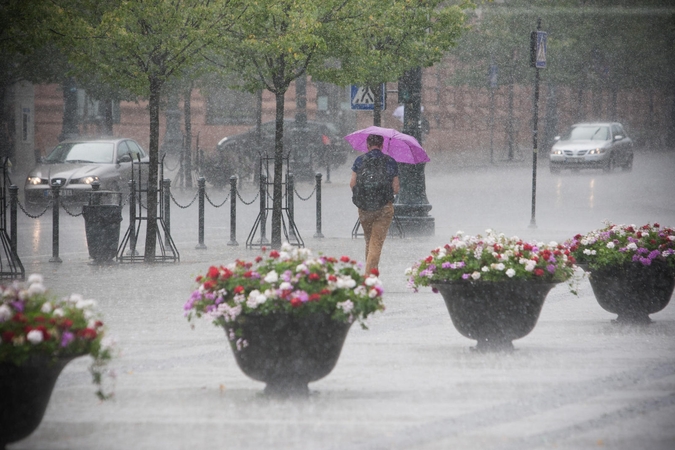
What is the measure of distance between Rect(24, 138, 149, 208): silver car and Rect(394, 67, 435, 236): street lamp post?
6345 millimetres

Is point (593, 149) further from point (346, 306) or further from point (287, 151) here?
point (346, 306)

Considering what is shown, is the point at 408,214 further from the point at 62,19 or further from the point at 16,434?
the point at 16,434

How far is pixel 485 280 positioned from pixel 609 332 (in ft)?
6.27

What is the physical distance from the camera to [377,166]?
13.0m

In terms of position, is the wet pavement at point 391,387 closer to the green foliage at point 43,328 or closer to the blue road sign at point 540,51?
the green foliage at point 43,328

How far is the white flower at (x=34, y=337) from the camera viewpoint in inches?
226

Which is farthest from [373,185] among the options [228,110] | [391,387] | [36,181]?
[228,110]

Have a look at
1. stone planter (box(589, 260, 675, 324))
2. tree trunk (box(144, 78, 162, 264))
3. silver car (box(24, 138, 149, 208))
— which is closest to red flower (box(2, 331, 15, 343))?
stone planter (box(589, 260, 675, 324))

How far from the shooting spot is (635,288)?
10383 millimetres

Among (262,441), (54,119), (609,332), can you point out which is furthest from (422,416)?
(54,119)

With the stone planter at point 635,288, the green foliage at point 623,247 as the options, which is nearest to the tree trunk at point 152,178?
the green foliage at point 623,247

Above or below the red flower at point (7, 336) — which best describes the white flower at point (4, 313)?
above

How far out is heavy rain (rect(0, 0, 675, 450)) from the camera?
6.77 m

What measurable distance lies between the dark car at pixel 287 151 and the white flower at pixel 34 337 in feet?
88.0
